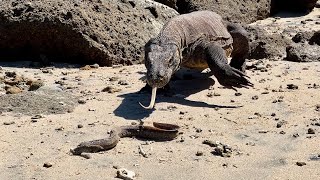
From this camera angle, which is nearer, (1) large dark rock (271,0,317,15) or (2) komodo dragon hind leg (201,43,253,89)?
(2) komodo dragon hind leg (201,43,253,89)

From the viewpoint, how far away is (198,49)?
20.2ft

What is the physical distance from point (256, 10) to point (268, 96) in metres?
4.98

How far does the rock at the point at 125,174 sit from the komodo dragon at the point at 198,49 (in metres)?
1.18

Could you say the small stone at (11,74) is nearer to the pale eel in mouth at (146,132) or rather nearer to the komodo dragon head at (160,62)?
the komodo dragon head at (160,62)

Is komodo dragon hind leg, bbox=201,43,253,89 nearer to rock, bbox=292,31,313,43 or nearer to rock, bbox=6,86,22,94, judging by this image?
rock, bbox=6,86,22,94

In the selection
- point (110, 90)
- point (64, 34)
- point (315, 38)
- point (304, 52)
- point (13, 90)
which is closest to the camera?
point (13, 90)

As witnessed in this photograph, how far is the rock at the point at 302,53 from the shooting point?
7.30 m

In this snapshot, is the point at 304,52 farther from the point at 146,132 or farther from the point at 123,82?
the point at 146,132

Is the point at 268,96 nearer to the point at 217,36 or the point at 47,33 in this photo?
the point at 217,36

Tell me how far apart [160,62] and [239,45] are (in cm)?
198

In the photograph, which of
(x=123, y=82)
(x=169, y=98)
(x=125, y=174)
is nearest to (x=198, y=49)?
(x=169, y=98)

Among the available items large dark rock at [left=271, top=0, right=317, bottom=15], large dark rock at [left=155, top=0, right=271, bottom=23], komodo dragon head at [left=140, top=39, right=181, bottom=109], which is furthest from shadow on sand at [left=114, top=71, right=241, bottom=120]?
large dark rock at [left=271, top=0, right=317, bottom=15]

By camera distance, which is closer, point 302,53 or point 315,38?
point 302,53

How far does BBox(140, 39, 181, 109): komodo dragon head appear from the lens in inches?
199
